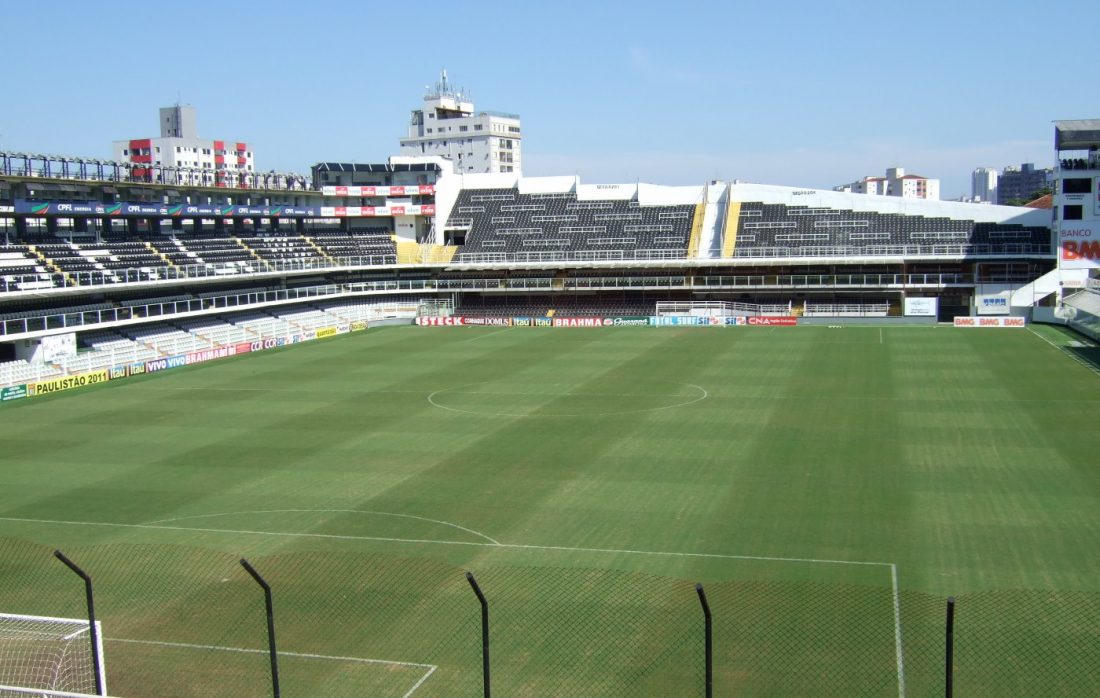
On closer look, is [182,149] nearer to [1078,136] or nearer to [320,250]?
[320,250]

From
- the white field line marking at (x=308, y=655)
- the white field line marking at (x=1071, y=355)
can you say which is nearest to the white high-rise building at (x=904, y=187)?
the white field line marking at (x=1071, y=355)

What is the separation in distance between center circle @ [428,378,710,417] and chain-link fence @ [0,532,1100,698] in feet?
54.3

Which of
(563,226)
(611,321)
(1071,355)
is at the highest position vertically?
(563,226)

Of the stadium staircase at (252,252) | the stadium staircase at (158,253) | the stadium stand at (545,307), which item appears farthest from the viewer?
the stadium stand at (545,307)

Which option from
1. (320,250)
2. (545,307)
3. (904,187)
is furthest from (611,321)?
(904,187)

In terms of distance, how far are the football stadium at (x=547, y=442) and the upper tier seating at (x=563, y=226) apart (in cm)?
40

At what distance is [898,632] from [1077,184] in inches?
2227

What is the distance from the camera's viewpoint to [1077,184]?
62.7 meters

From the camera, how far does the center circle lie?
35938 mm

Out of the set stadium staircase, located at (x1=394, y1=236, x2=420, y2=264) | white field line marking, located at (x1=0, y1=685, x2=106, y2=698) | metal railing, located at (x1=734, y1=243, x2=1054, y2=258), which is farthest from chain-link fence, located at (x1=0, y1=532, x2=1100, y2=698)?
stadium staircase, located at (x1=394, y1=236, x2=420, y2=264)

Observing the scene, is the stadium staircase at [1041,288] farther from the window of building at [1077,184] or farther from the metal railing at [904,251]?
the window of building at [1077,184]

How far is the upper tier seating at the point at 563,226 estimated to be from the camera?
73.9 metres

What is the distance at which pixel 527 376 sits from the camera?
4469 cm

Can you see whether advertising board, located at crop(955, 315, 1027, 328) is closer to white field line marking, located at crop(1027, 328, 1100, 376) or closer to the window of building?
white field line marking, located at crop(1027, 328, 1100, 376)
